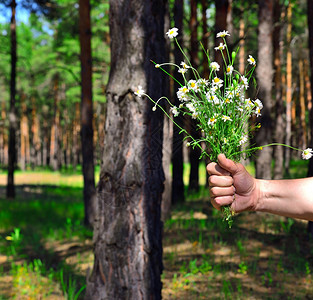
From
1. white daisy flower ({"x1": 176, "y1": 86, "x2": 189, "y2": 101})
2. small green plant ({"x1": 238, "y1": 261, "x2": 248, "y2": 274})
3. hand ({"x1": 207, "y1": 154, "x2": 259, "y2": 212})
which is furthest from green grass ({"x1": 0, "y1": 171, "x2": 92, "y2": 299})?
white daisy flower ({"x1": 176, "y1": 86, "x2": 189, "y2": 101})

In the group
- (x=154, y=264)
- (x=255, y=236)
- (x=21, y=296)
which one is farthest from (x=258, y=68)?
(x=21, y=296)

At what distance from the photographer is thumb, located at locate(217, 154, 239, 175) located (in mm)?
1992

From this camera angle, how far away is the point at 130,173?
141 inches

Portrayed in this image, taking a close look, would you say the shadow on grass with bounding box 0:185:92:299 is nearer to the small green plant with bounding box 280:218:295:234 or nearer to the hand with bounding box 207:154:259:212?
the hand with bounding box 207:154:259:212

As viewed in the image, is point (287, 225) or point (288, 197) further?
point (287, 225)

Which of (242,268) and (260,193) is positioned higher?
(260,193)

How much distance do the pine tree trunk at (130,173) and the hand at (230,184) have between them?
156 centimetres

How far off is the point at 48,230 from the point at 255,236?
4.55 metres

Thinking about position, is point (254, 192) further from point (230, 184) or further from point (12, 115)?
point (12, 115)

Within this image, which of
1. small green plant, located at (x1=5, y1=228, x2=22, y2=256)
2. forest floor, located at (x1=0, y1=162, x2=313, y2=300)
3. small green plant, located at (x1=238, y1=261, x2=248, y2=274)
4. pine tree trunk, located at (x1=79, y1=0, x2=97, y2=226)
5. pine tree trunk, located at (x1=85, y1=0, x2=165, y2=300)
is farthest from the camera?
pine tree trunk, located at (x1=79, y1=0, x2=97, y2=226)

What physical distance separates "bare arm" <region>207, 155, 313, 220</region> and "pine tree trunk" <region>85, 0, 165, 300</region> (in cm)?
156

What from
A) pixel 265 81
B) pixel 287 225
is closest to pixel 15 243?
pixel 287 225

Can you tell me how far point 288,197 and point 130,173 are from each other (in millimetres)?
1748

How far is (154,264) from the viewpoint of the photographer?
366 cm
